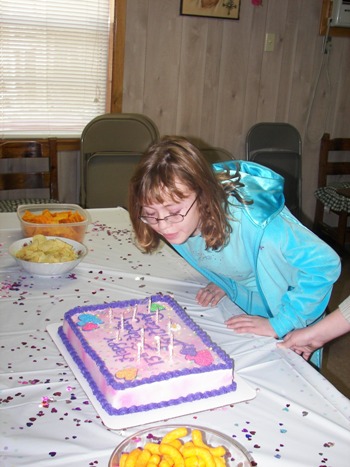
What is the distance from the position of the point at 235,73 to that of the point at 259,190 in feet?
7.96

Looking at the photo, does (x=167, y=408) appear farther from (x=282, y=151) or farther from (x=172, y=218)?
(x=282, y=151)

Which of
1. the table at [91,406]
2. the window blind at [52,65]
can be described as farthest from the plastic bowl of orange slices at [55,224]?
the window blind at [52,65]

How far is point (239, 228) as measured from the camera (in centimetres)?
135

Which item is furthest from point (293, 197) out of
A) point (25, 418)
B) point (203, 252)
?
point (25, 418)

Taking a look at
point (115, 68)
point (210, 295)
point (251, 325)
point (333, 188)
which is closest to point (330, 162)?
point (333, 188)

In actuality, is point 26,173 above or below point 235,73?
below

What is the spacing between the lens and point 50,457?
0.85m

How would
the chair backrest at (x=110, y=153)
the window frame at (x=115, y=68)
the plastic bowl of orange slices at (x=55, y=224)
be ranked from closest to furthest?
the plastic bowl of orange slices at (x=55, y=224) → the chair backrest at (x=110, y=153) → the window frame at (x=115, y=68)

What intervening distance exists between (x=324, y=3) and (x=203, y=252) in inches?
113

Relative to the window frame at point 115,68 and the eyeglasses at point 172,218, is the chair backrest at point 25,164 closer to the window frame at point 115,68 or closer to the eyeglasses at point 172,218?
the window frame at point 115,68

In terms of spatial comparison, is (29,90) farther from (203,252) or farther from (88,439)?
(88,439)

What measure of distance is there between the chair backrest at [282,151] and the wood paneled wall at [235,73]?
17 centimetres

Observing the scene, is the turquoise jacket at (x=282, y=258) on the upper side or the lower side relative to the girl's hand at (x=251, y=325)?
upper

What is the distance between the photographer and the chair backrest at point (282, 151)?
3564mm
